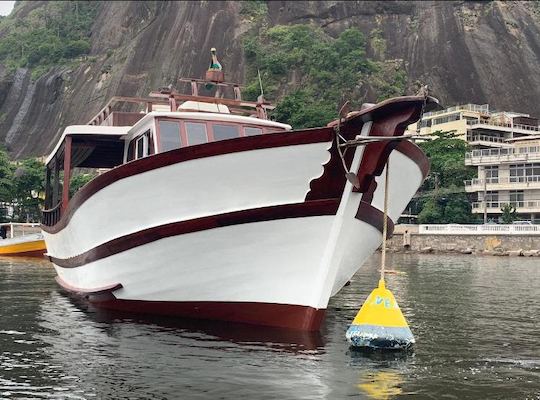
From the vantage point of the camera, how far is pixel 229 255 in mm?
11031

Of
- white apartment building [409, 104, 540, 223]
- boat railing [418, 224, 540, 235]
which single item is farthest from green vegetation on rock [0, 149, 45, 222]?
white apartment building [409, 104, 540, 223]

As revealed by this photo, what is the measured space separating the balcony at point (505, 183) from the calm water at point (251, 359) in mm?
47093

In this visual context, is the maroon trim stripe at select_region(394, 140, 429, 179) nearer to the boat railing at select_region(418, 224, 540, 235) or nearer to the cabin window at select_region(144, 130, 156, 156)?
the cabin window at select_region(144, 130, 156, 156)

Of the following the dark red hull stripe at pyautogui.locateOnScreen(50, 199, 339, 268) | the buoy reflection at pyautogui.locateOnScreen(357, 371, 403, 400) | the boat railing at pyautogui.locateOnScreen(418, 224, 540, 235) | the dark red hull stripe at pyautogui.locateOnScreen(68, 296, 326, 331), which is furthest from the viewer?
the boat railing at pyautogui.locateOnScreen(418, 224, 540, 235)

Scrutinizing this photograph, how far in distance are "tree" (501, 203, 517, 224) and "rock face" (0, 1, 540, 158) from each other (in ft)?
107

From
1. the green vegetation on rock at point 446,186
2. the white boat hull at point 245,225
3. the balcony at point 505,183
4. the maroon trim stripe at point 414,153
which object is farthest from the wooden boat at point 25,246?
the balcony at point 505,183

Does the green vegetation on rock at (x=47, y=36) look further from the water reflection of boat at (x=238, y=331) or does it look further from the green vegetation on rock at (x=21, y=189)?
the water reflection of boat at (x=238, y=331)

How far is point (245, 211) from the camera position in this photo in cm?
1065

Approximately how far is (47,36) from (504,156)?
9081cm

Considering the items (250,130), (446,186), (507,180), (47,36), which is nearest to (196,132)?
(250,130)

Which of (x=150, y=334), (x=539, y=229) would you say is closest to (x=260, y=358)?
(x=150, y=334)

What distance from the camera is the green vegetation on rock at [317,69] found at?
281 feet

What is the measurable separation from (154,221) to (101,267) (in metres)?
2.46

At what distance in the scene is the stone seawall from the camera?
1932 inches
